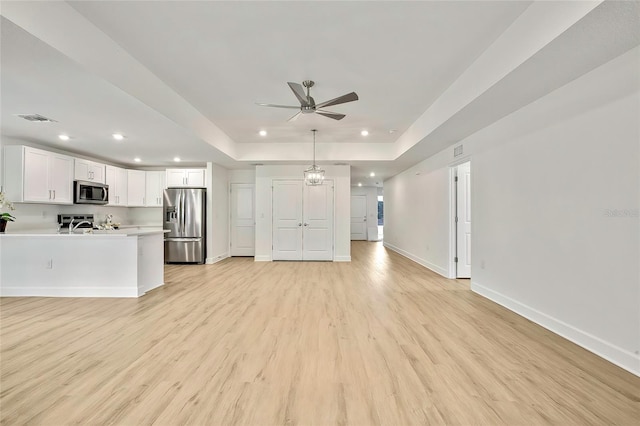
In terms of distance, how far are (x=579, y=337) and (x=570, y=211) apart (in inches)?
47.6

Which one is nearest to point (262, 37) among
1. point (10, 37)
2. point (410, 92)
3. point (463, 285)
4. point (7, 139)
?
point (10, 37)

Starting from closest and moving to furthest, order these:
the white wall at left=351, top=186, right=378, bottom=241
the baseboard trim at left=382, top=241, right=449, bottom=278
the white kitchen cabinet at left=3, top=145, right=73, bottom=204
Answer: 1. the white kitchen cabinet at left=3, top=145, right=73, bottom=204
2. the baseboard trim at left=382, top=241, right=449, bottom=278
3. the white wall at left=351, top=186, right=378, bottom=241

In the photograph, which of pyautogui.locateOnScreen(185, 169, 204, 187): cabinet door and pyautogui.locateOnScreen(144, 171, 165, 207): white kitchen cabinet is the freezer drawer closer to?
pyautogui.locateOnScreen(144, 171, 165, 207): white kitchen cabinet

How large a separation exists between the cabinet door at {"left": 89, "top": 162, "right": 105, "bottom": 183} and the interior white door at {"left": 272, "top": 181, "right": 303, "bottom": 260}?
12.9ft

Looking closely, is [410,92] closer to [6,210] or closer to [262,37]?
[262,37]

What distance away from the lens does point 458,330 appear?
3.00 meters

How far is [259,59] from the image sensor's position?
3.04 metres

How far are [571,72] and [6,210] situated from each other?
8107mm

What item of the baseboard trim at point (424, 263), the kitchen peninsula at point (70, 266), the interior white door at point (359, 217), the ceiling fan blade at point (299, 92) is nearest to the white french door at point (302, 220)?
the baseboard trim at point (424, 263)

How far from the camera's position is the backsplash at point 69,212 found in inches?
200

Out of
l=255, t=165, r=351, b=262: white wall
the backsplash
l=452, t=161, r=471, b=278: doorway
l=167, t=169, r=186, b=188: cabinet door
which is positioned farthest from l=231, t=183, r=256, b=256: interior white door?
l=452, t=161, r=471, b=278: doorway

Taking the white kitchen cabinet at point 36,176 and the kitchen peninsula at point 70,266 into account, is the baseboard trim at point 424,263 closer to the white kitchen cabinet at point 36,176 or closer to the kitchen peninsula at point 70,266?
the kitchen peninsula at point 70,266

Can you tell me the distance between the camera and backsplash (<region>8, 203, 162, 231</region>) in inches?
200

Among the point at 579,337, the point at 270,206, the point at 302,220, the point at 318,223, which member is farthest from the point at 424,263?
the point at 270,206
